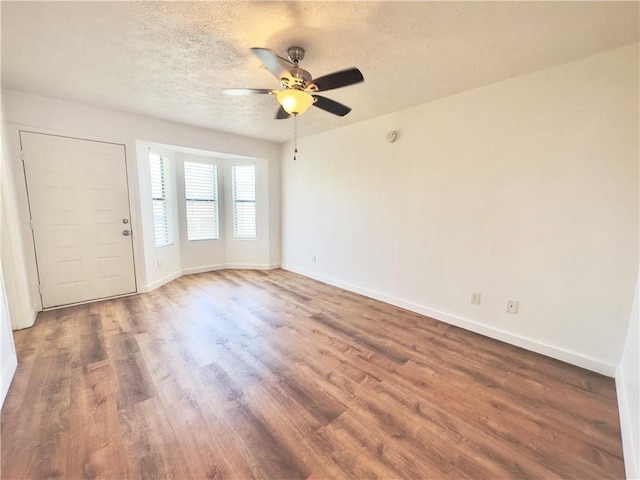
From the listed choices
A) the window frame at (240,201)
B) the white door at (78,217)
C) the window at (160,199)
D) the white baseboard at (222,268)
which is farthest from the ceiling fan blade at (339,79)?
the white baseboard at (222,268)

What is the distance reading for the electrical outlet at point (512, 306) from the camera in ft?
8.07

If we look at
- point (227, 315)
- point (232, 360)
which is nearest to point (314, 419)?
point (232, 360)

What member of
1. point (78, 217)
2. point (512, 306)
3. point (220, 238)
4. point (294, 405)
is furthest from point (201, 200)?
point (512, 306)

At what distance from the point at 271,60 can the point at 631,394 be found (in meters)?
3.03

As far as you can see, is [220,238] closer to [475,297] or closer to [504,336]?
[475,297]

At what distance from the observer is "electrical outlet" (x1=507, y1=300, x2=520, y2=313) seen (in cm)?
246

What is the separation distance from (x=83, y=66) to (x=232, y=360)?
2832 millimetres

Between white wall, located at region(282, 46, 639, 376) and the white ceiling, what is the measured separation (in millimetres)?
298

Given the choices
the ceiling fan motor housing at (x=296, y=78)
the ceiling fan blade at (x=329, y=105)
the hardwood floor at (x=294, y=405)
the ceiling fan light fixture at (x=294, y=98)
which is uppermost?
the ceiling fan motor housing at (x=296, y=78)

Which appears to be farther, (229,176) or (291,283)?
(229,176)

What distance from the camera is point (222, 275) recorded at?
4.82 metres

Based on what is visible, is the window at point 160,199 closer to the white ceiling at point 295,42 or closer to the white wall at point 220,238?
the white wall at point 220,238

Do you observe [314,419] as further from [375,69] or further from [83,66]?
[83,66]

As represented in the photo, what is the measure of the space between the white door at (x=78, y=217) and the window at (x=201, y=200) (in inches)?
49.4
